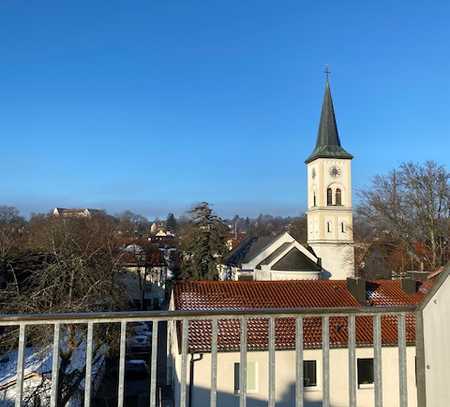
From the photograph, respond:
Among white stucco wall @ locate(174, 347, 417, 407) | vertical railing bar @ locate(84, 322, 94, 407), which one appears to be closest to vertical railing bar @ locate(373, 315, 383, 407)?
vertical railing bar @ locate(84, 322, 94, 407)

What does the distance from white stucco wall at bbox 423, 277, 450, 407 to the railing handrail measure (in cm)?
14

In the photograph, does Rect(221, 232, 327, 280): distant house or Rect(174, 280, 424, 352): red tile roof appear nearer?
Rect(174, 280, 424, 352): red tile roof

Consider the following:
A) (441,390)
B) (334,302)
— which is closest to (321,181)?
(334,302)

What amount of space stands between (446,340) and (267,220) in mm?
113742

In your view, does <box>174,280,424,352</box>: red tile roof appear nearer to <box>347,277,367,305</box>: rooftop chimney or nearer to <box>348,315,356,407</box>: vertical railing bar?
<box>347,277,367,305</box>: rooftop chimney

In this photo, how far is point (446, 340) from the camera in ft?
7.65

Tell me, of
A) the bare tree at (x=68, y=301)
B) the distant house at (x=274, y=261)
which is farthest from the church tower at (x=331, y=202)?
the bare tree at (x=68, y=301)

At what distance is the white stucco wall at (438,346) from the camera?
233 centimetres

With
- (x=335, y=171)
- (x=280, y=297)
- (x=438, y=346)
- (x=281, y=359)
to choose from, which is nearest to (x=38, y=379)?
(x=281, y=359)

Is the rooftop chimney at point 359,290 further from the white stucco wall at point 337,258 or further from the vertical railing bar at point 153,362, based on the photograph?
the white stucco wall at point 337,258

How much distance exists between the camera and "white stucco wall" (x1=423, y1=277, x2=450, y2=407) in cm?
233

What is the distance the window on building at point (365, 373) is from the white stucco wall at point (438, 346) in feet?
23.9

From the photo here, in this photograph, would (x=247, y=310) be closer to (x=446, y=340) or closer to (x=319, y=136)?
(x=446, y=340)

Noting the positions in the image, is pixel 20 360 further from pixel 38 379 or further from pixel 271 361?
pixel 38 379
